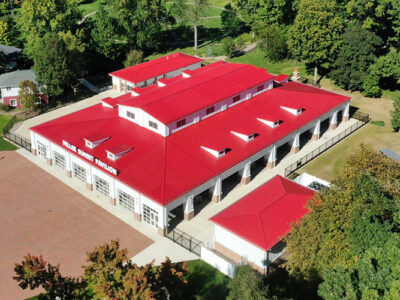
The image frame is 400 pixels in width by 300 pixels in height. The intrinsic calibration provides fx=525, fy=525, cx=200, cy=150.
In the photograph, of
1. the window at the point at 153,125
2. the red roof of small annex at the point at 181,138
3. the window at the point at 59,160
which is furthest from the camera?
the window at the point at 59,160

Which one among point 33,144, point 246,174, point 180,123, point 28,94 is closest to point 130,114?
point 180,123

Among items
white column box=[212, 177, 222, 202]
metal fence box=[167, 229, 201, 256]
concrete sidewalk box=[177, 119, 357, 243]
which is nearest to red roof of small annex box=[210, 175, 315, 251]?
metal fence box=[167, 229, 201, 256]

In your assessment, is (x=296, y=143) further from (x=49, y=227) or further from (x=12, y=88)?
(x=12, y=88)

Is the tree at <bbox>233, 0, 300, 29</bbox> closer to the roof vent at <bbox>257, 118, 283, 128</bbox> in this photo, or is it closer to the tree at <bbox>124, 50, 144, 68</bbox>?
the tree at <bbox>124, 50, 144, 68</bbox>

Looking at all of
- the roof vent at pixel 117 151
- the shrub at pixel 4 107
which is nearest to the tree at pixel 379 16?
the roof vent at pixel 117 151

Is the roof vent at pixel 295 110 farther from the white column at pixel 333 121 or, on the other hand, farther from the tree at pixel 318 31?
the tree at pixel 318 31
